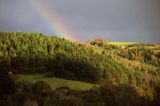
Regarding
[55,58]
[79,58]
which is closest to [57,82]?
[55,58]

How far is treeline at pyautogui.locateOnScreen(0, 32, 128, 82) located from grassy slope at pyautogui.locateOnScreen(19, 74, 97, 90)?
10.9 inches

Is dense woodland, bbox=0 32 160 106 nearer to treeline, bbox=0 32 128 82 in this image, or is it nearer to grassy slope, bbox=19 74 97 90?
treeline, bbox=0 32 128 82

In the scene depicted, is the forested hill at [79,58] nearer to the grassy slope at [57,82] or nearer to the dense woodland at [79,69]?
the dense woodland at [79,69]

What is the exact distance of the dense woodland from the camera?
1306 cm

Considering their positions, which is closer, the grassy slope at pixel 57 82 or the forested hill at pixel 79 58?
the grassy slope at pixel 57 82

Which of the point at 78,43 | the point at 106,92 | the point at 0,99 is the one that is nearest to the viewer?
the point at 0,99

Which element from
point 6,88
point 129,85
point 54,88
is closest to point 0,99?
point 6,88

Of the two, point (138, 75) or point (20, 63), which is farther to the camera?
point (138, 75)

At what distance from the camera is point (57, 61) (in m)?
15.5

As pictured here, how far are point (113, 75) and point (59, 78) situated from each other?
7.15ft

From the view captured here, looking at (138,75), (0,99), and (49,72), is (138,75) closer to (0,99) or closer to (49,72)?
(49,72)

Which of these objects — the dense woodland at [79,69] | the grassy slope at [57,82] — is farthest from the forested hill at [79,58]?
the grassy slope at [57,82]

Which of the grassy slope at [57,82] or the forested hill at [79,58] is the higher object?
the forested hill at [79,58]

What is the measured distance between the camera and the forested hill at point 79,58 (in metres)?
14.6
